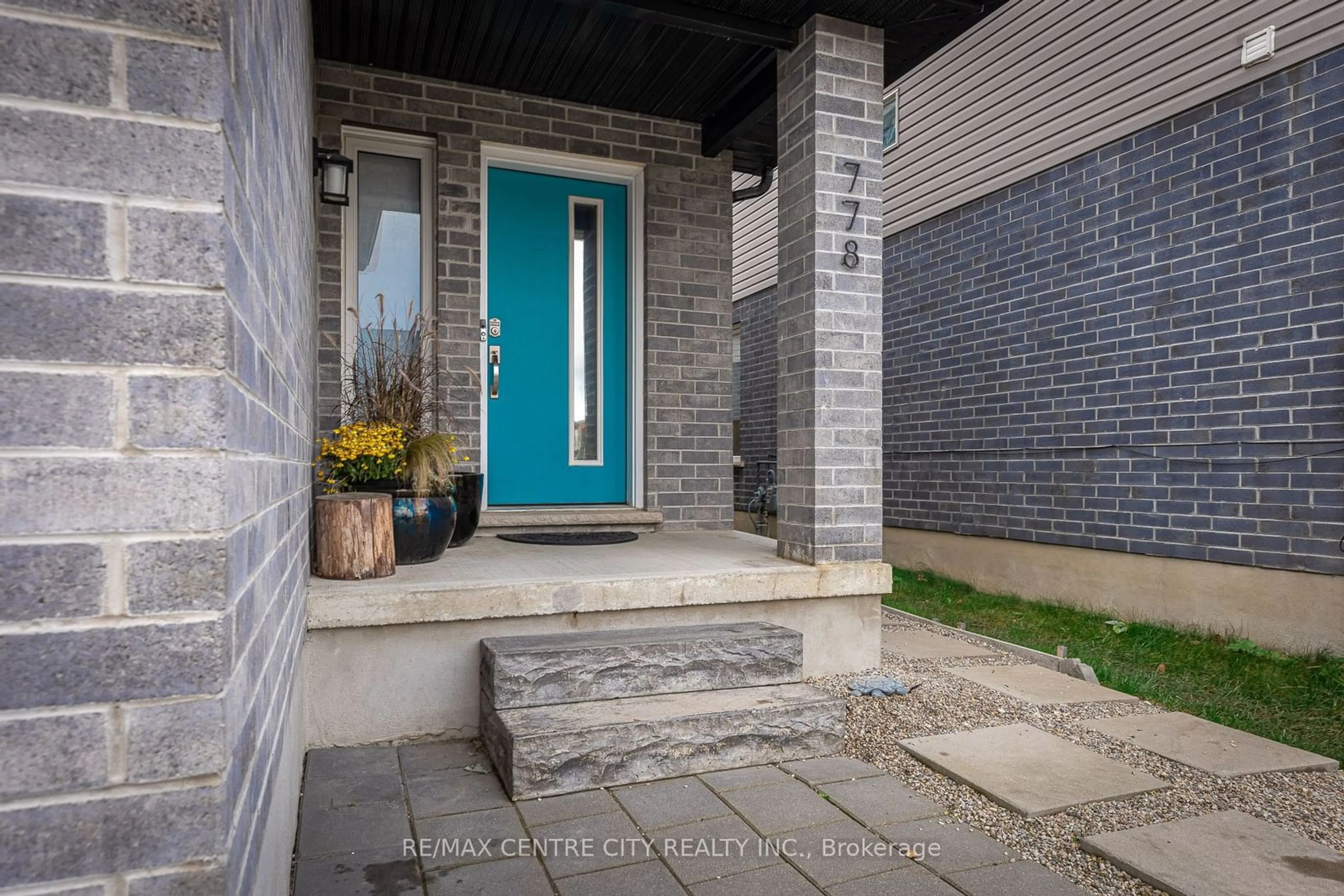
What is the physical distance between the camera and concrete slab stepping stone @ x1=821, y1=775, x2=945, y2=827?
2.31 meters

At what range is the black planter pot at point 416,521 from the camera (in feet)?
11.2

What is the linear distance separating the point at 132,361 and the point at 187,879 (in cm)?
61

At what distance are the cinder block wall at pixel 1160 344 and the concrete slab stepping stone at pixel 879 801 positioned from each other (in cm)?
316

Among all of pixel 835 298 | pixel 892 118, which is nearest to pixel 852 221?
pixel 835 298

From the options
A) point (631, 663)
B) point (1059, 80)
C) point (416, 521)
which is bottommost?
point (631, 663)

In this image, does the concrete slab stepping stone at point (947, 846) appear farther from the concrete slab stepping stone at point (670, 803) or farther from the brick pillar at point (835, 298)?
the brick pillar at point (835, 298)

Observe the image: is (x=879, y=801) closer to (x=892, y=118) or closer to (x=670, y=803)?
(x=670, y=803)

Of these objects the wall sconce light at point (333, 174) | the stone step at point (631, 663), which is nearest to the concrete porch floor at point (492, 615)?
the stone step at point (631, 663)

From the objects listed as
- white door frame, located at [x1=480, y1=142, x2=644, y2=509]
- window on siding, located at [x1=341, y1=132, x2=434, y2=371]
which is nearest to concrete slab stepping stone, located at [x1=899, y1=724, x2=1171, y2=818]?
white door frame, located at [x1=480, y1=142, x2=644, y2=509]

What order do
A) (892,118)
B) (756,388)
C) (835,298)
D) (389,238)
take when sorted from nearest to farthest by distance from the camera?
(835,298), (389,238), (892,118), (756,388)

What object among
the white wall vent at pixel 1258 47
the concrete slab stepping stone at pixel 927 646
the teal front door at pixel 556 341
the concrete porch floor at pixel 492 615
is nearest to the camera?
the concrete porch floor at pixel 492 615

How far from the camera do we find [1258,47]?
436cm

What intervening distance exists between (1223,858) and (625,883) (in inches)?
62.6

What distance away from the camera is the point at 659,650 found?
9.31ft
